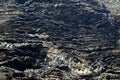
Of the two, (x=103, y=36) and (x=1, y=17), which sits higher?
(x=1, y=17)

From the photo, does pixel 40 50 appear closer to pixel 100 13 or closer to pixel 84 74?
pixel 84 74

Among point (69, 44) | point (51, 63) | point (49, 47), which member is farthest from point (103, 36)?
point (51, 63)

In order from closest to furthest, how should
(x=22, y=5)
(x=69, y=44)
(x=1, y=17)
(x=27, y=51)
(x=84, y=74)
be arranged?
1. (x=84, y=74)
2. (x=27, y=51)
3. (x=69, y=44)
4. (x=1, y=17)
5. (x=22, y=5)

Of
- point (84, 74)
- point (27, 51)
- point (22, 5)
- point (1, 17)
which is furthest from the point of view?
point (22, 5)

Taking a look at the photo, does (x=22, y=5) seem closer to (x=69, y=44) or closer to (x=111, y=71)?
(x=69, y=44)

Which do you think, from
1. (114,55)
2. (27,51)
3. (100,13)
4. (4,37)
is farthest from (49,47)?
(100,13)

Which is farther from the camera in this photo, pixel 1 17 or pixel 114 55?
pixel 1 17
